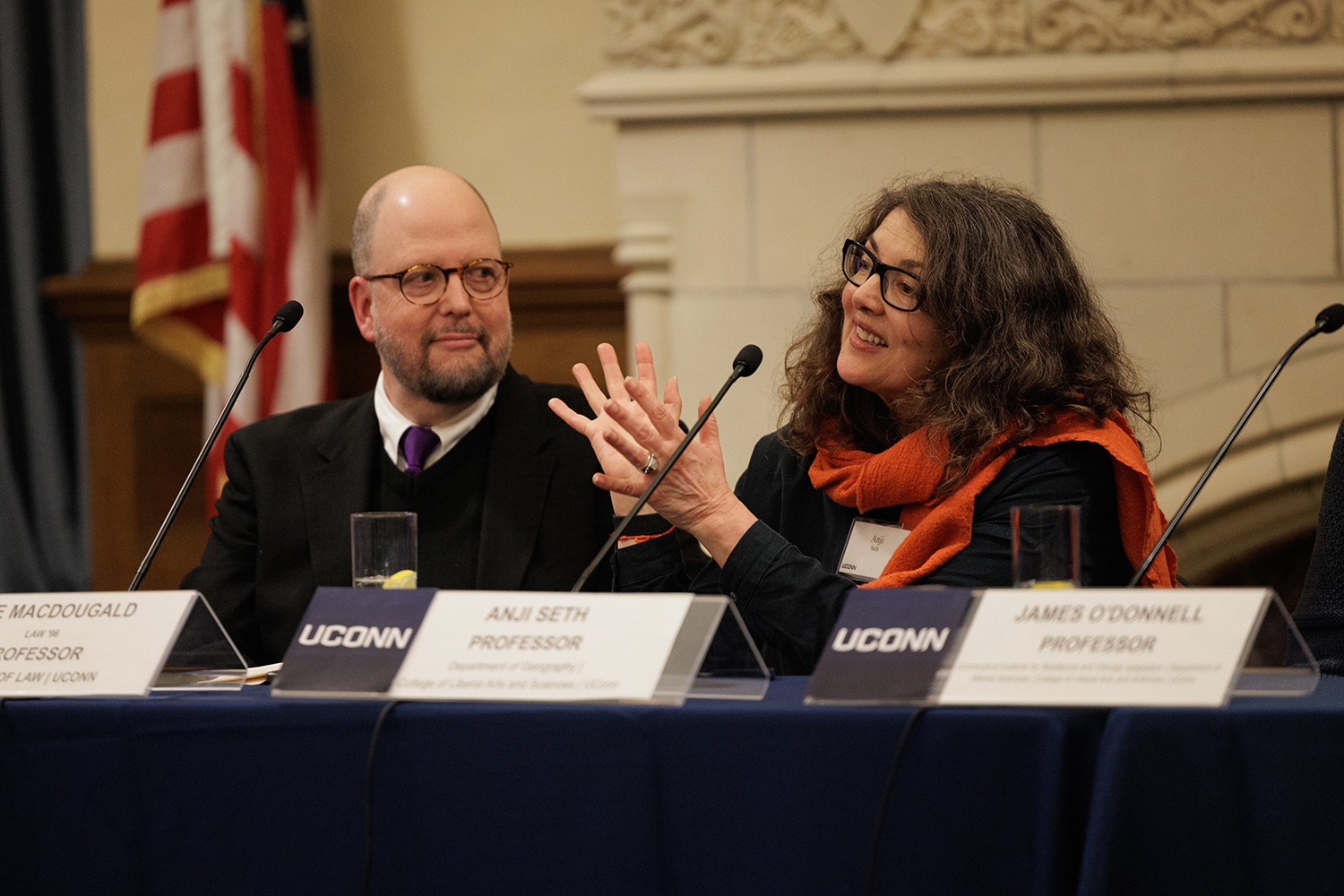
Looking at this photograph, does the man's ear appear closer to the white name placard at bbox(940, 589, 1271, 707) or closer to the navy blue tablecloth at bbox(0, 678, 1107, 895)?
the navy blue tablecloth at bbox(0, 678, 1107, 895)

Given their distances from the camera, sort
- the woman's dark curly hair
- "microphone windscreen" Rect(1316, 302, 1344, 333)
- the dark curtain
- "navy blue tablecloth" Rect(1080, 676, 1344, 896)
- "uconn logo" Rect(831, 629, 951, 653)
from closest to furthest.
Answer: "navy blue tablecloth" Rect(1080, 676, 1344, 896)
"uconn logo" Rect(831, 629, 951, 653)
"microphone windscreen" Rect(1316, 302, 1344, 333)
the woman's dark curly hair
the dark curtain

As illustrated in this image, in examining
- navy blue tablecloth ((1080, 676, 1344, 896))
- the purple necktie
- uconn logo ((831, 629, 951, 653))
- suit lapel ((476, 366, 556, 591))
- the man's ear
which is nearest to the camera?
navy blue tablecloth ((1080, 676, 1344, 896))

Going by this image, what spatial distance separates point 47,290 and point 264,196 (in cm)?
102

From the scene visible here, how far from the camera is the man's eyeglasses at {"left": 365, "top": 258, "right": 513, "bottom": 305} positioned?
2318 mm

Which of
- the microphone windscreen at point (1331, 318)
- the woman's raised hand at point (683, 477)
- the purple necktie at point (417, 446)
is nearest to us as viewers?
the microphone windscreen at point (1331, 318)

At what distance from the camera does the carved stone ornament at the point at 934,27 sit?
355cm

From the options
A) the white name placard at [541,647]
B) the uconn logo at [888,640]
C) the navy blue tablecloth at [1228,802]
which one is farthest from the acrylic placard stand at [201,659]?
the navy blue tablecloth at [1228,802]

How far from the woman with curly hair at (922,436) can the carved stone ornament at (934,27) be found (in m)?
1.55

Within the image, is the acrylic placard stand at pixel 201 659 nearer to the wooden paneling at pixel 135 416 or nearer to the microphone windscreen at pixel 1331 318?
the microphone windscreen at pixel 1331 318

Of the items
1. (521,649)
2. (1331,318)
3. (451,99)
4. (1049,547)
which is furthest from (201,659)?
(451,99)

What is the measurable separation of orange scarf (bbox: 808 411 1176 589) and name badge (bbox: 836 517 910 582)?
28 mm

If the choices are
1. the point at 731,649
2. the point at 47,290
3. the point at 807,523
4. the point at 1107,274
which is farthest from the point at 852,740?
the point at 47,290

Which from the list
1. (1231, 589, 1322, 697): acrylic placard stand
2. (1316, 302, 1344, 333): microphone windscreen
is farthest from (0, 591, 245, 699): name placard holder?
(1316, 302, 1344, 333): microphone windscreen

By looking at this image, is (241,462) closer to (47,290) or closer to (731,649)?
(731,649)
